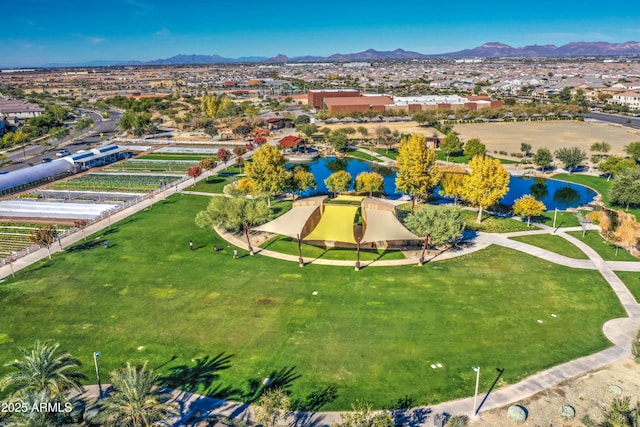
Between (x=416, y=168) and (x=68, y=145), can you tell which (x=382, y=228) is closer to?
(x=416, y=168)

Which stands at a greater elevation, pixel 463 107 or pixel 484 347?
pixel 463 107

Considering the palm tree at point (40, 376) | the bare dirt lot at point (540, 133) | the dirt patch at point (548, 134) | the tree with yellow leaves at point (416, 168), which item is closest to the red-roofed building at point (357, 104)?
the bare dirt lot at point (540, 133)

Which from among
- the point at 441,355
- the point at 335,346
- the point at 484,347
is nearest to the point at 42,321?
the point at 335,346

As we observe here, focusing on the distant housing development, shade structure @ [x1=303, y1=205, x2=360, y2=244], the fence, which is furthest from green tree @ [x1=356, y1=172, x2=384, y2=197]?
the distant housing development

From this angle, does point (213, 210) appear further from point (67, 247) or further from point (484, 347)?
point (484, 347)

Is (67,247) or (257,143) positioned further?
(257,143)

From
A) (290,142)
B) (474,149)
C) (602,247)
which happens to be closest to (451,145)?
(474,149)
